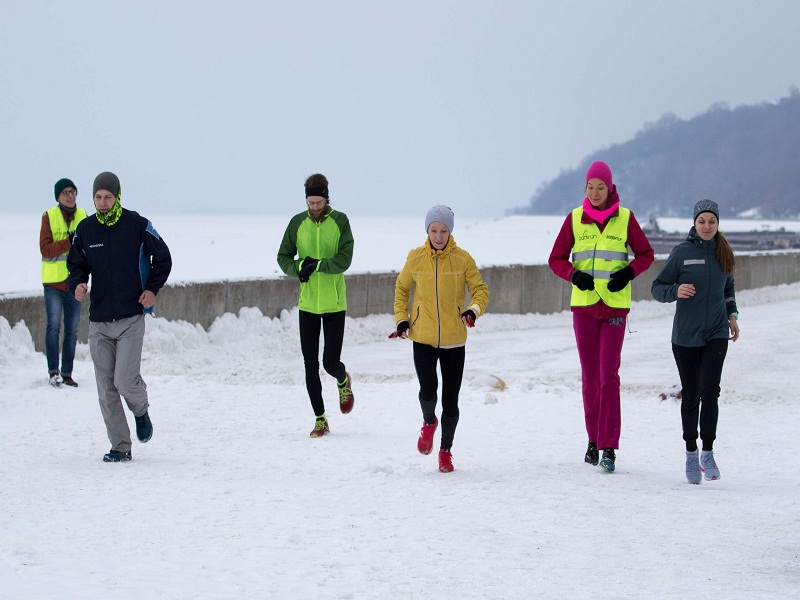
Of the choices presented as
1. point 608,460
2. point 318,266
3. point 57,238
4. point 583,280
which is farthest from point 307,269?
point 57,238

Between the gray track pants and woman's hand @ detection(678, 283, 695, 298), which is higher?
woman's hand @ detection(678, 283, 695, 298)

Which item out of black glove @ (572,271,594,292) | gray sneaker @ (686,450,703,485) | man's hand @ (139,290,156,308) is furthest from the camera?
man's hand @ (139,290,156,308)

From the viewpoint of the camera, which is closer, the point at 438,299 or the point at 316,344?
the point at 438,299

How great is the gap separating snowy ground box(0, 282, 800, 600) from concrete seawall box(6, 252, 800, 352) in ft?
1.83

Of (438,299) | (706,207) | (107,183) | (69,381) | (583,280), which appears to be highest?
(107,183)

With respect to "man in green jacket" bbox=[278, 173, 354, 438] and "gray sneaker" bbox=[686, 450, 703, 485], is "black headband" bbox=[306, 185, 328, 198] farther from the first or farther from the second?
"gray sneaker" bbox=[686, 450, 703, 485]

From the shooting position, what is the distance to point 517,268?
2136 centimetres

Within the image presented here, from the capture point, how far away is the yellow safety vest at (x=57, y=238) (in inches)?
447

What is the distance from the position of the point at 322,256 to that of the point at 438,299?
1.74 m

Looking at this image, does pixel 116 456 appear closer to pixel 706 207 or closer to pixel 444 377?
pixel 444 377

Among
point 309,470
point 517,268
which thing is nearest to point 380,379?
point 309,470

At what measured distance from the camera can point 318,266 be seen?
892cm

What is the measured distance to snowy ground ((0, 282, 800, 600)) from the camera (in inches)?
205

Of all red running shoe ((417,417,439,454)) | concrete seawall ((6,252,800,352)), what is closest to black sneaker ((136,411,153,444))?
red running shoe ((417,417,439,454))
